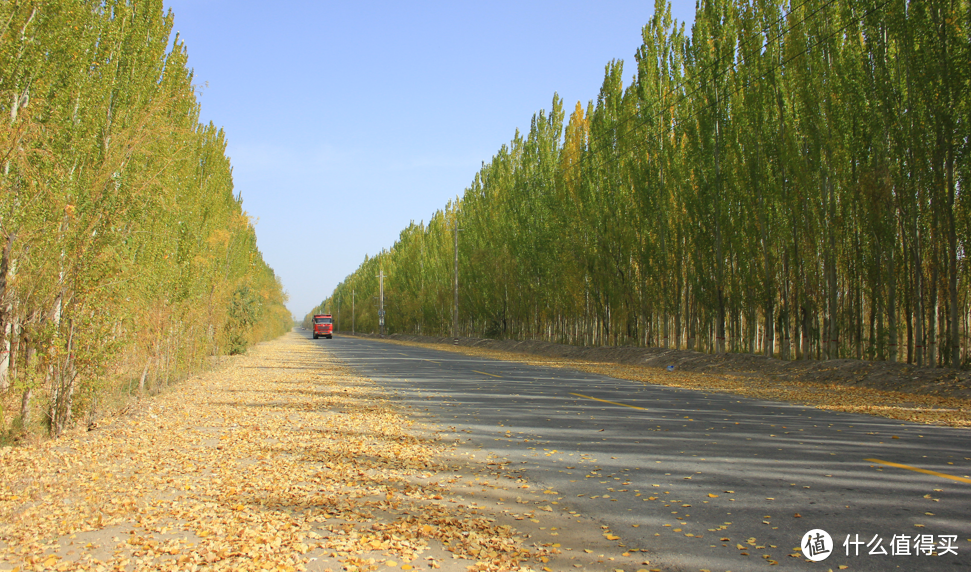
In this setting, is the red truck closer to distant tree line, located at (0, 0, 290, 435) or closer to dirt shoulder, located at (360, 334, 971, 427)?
dirt shoulder, located at (360, 334, 971, 427)

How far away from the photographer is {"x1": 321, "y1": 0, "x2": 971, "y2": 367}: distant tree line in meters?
13.0

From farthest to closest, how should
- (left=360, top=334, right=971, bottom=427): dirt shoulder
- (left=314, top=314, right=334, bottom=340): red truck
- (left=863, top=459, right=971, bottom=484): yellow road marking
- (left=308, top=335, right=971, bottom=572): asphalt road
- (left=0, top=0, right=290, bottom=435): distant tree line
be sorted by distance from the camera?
(left=314, top=314, right=334, bottom=340): red truck → (left=360, top=334, right=971, bottom=427): dirt shoulder → (left=0, top=0, right=290, bottom=435): distant tree line → (left=863, top=459, right=971, bottom=484): yellow road marking → (left=308, top=335, right=971, bottom=572): asphalt road

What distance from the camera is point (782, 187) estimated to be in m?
17.1

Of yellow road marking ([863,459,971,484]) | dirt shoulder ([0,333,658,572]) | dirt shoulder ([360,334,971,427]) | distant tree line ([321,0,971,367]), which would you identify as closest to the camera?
dirt shoulder ([0,333,658,572])

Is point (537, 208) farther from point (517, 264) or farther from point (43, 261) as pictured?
point (43, 261)

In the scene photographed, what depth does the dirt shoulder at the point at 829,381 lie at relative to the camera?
10.2 meters

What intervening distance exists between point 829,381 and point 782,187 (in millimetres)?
5663

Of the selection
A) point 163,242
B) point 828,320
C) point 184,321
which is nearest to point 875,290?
point 828,320

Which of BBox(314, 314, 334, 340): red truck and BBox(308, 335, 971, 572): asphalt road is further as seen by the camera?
BBox(314, 314, 334, 340): red truck

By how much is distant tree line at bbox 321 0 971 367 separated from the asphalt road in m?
6.06

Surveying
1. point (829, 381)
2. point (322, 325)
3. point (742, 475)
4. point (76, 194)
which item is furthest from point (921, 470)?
point (322, 325)

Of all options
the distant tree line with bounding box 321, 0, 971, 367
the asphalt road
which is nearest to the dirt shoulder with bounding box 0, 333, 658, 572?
the asphalt road

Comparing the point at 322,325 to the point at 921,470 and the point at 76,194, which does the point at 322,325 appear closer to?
the point at 76,194

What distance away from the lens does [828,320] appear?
1628 centimetres
